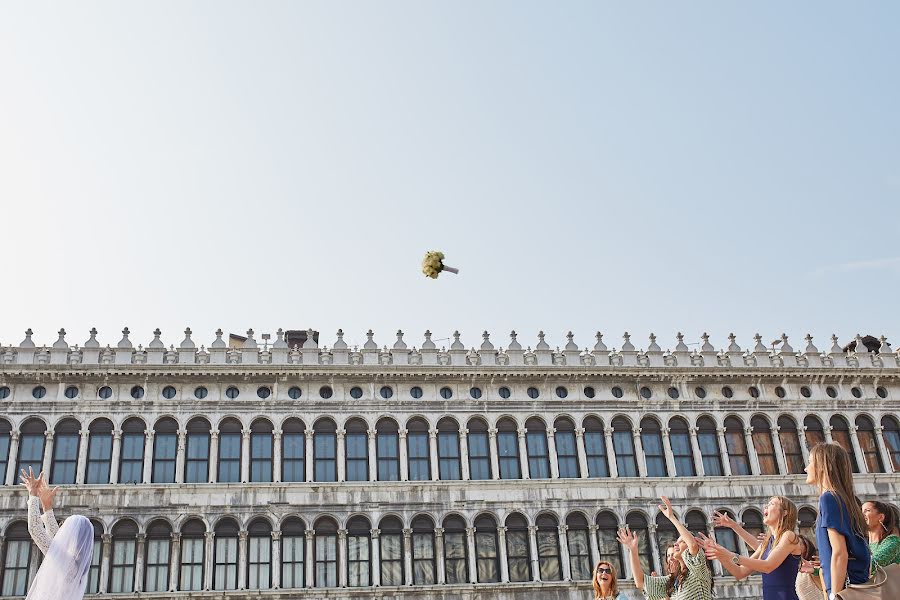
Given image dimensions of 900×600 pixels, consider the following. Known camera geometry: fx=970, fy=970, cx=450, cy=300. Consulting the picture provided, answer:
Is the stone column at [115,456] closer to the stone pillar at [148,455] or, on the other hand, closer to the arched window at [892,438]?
the stone pillar at [148,455]

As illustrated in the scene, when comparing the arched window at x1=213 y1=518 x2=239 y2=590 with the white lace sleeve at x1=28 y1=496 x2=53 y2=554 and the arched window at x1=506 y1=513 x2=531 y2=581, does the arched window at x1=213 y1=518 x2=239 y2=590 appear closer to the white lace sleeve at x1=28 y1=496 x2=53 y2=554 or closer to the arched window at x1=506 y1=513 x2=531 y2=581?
the arched window at x1=506 y1=513 x2=531 y2=581

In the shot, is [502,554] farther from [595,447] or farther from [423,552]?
[595,447]

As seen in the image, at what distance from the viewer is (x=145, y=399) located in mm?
30938

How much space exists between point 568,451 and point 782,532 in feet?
81.9

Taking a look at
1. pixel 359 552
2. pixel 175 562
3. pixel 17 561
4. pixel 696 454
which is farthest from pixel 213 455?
pixel 696 454

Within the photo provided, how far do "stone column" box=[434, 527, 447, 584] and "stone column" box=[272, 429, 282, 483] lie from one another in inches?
207

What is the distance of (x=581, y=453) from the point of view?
32.5 metres

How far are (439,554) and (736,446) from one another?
11231 millimetres

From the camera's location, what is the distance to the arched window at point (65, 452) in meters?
29.7

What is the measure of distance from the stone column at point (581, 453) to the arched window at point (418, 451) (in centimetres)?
506

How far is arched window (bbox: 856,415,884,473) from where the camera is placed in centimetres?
3425

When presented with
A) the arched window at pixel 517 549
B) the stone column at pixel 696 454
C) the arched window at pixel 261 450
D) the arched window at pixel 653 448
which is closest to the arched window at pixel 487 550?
the arched window at pixel 517 549

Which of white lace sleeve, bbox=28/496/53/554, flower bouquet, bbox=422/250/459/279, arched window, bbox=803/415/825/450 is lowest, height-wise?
white lace sleeve, bbox=28/496/53/554

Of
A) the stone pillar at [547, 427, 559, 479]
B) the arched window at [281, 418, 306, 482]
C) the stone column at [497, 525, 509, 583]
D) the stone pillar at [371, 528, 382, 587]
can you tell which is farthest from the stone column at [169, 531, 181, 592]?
the stone pillar at [547, 427, 559, 479]
